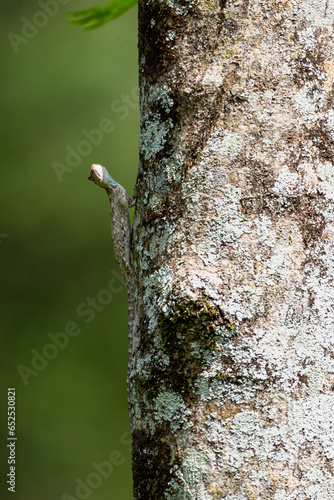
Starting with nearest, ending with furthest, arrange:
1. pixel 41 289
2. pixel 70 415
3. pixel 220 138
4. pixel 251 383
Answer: pixel 251 383 < pixel 220 138 < pixel 70 415 < pixel 41 289

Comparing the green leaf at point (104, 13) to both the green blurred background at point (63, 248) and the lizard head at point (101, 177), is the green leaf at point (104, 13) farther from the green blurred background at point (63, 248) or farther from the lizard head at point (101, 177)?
the green blurred background at point (63, 248)

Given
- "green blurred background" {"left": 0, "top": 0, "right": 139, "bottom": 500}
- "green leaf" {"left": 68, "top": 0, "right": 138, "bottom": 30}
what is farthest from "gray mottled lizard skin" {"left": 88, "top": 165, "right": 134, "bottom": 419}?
"green blurred background" {"left": 0, "top": 0, "right": 139, "bottom": 500}

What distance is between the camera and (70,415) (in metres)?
5.93

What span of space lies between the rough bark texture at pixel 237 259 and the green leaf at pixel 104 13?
0.73 meters

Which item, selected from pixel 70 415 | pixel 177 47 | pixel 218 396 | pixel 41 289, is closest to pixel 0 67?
pixel 41 289

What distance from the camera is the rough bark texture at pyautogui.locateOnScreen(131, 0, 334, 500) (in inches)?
45.8

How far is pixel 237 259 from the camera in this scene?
4.02 feet

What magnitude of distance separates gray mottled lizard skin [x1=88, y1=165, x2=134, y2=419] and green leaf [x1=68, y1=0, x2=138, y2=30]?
58 centimetres

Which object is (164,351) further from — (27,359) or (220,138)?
(27,359)

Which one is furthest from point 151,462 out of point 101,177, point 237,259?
point 101,177

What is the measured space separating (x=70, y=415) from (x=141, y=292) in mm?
4916

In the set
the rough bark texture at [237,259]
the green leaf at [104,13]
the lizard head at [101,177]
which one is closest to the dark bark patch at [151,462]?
the rough bark texture at [237,259]

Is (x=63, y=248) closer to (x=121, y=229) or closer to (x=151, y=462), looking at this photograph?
(x=121, y=229)

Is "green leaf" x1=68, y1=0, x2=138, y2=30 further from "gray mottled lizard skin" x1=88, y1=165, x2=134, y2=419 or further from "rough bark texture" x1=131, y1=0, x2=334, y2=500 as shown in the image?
"rough bark texture" x1=131, y1=0, x2=334, y2=500
